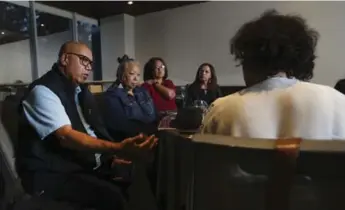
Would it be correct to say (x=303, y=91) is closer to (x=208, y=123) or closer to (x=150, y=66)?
(x=208, y=123)

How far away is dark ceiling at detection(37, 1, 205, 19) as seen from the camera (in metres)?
6.66

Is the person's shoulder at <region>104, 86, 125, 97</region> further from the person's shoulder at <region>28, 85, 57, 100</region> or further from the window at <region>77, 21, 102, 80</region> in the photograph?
the window at <region>77, 21, 102, 80</region>

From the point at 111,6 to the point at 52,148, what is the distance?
5730 millimetres

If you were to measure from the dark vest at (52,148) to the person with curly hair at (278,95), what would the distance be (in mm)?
746

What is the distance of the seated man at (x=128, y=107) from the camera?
2236 millimetres

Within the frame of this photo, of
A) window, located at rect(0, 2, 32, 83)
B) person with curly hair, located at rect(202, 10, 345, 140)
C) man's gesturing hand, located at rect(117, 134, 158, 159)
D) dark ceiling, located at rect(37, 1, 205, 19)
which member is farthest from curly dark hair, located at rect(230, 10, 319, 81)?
dark ceiling, located at rect(37, 1, 205, 19)

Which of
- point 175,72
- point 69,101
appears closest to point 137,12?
point 175,72

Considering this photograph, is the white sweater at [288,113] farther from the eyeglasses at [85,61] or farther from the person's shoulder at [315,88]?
the eyeglasses at [85,61]

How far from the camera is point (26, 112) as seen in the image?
5.08ft

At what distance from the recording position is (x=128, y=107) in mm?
2414

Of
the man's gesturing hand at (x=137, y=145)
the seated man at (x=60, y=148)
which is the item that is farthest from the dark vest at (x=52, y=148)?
the man's gesturing hand at (x=137, y=145)

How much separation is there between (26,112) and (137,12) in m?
6.29

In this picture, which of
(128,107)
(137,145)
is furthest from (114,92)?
(137,145)

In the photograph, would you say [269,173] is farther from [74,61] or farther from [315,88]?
[74,61]
